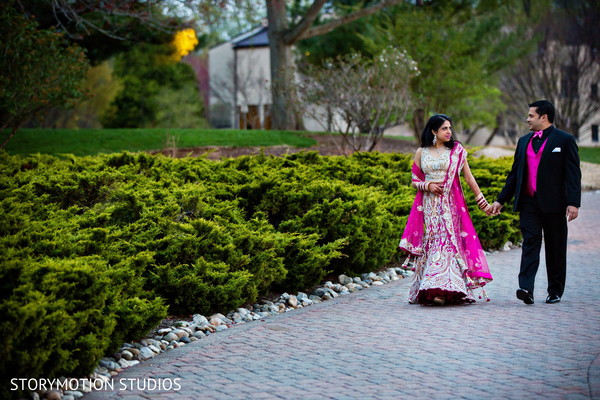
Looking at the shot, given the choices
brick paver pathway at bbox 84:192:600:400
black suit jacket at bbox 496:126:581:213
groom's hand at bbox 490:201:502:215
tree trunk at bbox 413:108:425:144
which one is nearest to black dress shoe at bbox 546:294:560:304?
brick paver pathway at bbox 84:192:600:400

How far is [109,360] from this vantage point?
6.05m

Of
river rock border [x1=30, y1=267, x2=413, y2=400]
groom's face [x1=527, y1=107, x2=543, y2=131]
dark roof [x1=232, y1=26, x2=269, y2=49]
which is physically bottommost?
river rock border [x1=30, y1=267, x2=413, y2=400]

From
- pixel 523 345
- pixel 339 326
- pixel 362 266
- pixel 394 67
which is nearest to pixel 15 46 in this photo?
pixel 394 67

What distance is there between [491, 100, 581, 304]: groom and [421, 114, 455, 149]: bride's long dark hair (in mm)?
789

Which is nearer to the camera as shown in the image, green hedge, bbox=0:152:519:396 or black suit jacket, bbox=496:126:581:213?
green hedge, bbox=0:152:519:396

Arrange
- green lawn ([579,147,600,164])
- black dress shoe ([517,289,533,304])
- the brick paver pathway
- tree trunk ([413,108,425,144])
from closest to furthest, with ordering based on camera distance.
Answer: the brick paver pathway
black dress shoe ([517,289,533,304])
tree trunk ([413,108,425,144])
green lawn ([579,147,600,164])

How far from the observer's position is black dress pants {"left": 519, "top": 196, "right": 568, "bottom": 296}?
314 inches

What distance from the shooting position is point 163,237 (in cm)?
766

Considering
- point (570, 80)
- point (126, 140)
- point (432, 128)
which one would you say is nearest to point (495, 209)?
point (432, 128)

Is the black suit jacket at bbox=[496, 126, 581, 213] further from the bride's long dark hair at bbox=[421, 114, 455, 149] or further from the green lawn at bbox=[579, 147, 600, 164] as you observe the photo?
the green lawn at bbox=[579, 147, 600, 164]

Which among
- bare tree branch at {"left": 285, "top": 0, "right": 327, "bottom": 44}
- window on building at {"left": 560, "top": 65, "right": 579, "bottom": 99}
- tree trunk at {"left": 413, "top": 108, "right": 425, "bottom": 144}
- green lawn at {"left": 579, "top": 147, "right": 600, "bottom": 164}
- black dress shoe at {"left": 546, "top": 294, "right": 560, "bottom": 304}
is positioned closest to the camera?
black dress shoe at {"left": 546, "top": 294, "right": 560, "bottom": 304}

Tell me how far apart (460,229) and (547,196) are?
36.9 inches

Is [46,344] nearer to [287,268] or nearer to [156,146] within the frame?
[287,268]

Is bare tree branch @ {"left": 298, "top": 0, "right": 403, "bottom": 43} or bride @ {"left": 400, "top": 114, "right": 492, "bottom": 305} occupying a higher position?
bare tree branch @ {"left": 298, "top": 0, "right": 403, "bottom": 43}
